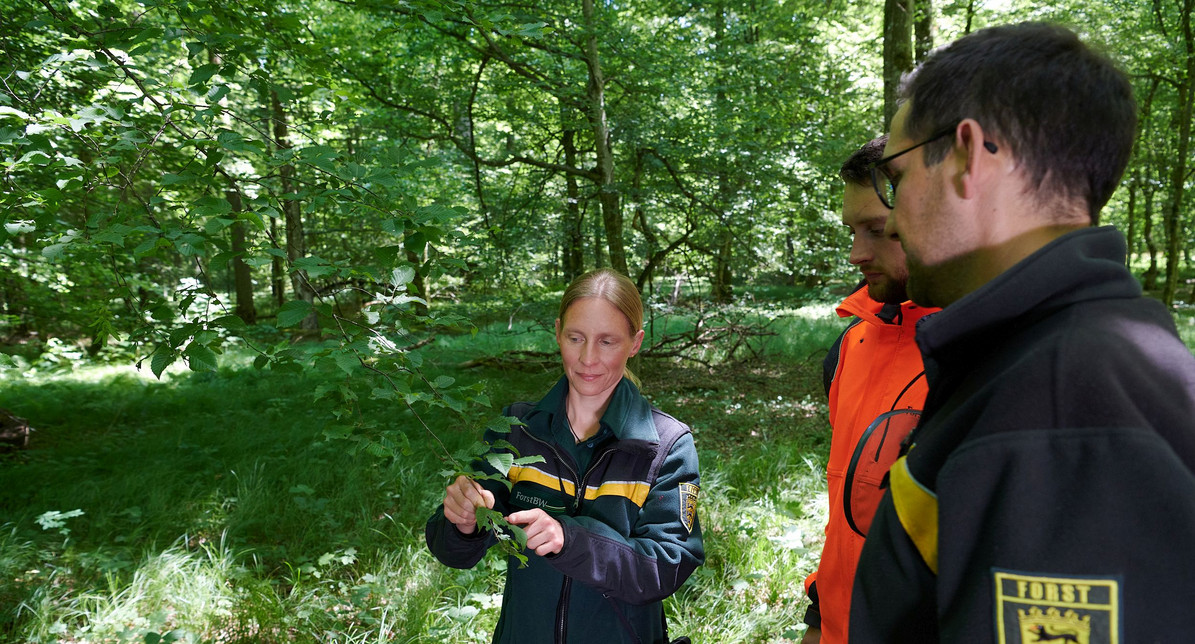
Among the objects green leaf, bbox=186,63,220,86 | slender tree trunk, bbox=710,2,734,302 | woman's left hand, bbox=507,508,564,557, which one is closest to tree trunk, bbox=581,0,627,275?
slender tree trunk, bbox=710,2,734,302

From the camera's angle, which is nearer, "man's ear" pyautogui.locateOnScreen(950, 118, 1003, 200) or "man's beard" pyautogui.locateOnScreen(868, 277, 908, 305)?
"man's ear" pyautogui.locateOnScreen(950, 118, 1003, 200)

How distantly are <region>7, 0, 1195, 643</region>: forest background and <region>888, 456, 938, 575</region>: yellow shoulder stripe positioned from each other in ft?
2.32

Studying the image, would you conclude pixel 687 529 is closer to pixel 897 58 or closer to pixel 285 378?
pixel 897 58

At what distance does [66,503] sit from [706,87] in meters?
7.04

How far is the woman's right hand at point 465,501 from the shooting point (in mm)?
1517

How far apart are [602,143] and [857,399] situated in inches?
206

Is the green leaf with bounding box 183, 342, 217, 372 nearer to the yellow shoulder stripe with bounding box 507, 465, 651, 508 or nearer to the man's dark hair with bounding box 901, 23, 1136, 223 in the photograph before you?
the yellow shoulder stripe with bounding box 507, 465, 651, 508

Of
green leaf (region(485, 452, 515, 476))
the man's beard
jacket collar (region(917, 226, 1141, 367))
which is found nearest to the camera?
jacket collar (region(917, 226, 1141, 367))

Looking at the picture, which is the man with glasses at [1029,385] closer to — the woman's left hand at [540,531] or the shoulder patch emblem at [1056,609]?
the shoulder patch emblem at [1056,609]

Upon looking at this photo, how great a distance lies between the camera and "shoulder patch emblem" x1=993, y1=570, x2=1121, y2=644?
646mm

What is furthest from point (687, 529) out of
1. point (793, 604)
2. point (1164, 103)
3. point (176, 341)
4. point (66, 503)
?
point (1164, 103)

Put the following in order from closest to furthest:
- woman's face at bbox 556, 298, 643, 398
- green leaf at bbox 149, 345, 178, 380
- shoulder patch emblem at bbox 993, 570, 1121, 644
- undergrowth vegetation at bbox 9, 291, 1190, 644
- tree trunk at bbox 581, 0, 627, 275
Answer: shoulder patch emblem at bbox 993, 570, 1121, 644 → green leaf at bbox 149, 345, 178, 380 → woman's face at bbox 556, 298, 643, 398 → undergrowth vegetation at bbox 9, 291, 1190, 644 → tree trunk at bbox 581, 0, 627, 275

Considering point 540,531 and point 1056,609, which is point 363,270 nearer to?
point 540,531

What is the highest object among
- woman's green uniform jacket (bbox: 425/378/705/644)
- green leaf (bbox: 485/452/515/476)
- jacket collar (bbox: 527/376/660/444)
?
jacket collar (bbox: 527/376/660/444)
